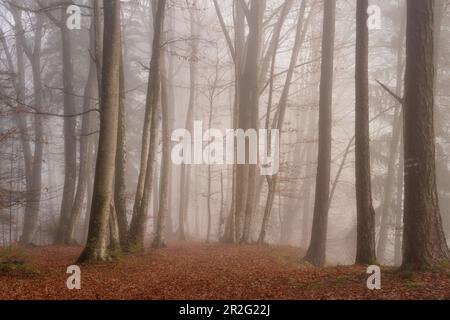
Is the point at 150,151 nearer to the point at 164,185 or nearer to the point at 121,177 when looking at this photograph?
the point at 121,177

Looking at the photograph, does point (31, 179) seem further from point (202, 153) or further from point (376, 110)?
point (376, 110)

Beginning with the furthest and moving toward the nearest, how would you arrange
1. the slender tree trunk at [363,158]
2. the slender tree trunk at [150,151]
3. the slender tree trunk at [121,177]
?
the slender tree trunk at [150,151] → the slender tree trunk at [121,177] → the slender tree trunk at [363,158]

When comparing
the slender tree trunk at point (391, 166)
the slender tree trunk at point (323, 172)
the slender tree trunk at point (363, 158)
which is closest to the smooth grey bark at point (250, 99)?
the slender tree trunk at point (323, 172)

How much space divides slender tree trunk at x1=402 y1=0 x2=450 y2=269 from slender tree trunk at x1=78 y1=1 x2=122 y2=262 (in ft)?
22.5

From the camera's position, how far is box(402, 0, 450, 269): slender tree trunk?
798 cm

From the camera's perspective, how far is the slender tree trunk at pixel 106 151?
10719mm

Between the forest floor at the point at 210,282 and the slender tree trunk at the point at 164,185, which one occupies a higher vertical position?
the slender tree trunk at the point at 164,185

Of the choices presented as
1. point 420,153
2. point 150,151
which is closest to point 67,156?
point 150,151

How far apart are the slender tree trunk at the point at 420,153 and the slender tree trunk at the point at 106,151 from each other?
270 inches

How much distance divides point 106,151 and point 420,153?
23.3ft

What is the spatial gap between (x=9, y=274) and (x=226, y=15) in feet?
74.5

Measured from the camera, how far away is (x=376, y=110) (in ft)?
79.7

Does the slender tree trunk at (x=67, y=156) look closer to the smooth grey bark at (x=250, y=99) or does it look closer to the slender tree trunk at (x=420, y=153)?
the smooth grey bark at (x=250, y=99)
